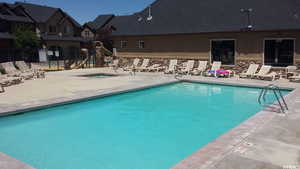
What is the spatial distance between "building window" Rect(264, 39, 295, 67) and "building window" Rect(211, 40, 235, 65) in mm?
2018

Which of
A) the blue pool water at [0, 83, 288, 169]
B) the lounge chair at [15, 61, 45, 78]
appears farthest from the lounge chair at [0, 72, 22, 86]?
the blue pool water at [0, 83, 288, 169]

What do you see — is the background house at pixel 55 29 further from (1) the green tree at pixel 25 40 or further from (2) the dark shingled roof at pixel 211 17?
(2) the dark shingled roof at pixel 211 17

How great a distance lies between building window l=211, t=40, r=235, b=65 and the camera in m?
16.9

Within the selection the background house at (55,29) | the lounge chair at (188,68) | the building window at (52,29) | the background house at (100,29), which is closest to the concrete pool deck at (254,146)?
the lounge chair at (188,68)

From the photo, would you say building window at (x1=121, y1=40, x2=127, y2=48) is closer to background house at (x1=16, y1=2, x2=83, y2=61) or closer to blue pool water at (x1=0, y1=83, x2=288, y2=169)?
blue pool water at (x1=0, y1=83, x2=288, y2=169)

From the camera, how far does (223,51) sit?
56.2 feet

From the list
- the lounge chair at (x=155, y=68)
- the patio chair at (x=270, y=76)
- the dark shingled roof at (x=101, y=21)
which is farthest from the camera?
the dark shingled roof at (x=101, y=21)

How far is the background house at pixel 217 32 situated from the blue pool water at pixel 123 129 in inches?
216

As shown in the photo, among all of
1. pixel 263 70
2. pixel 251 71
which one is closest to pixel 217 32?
pixel 251 71

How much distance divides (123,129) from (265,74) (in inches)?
389

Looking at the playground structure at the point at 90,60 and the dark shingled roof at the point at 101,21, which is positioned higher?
the dark shingled roof at the point at 101,21

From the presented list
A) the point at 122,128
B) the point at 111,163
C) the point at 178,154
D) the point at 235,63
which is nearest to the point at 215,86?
the point at 235,63

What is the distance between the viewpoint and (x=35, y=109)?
841cm

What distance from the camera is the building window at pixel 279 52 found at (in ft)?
49.4
